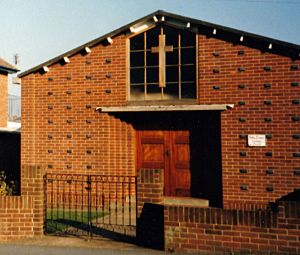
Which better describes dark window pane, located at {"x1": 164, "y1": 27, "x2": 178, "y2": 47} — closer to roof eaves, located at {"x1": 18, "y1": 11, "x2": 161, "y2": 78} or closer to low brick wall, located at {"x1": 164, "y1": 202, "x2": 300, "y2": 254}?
roof eaves, located at {"x1": 18, "y1": 11, "x2": 161, "y2": 78}

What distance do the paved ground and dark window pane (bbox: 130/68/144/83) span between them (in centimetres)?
511

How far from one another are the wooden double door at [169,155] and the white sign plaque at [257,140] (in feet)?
6.22

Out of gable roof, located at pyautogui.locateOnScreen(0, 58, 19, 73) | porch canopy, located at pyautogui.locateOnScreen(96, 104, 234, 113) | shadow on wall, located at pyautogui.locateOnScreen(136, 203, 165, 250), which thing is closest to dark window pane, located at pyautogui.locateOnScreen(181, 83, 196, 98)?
porch canopy, located at pyautogui.locateOnScreen(96, 104, 234, 113)

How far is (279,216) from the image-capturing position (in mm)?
6074

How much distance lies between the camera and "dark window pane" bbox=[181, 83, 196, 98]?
35.2 feet

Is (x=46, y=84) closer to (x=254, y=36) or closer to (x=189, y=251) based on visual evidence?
(x=254, y=36)

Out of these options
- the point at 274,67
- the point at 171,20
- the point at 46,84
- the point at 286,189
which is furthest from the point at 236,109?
the point at 46,84

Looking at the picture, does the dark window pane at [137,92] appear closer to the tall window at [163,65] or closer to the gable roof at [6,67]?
the tall window at [163,65]

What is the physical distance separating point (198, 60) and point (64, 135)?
432 centimetres

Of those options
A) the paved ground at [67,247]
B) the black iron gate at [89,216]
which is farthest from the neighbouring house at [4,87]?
the paved ground at [67,247]

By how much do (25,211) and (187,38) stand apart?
6258 millimetres

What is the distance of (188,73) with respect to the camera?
426 inches

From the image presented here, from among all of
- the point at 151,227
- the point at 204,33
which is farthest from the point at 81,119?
the point at 151,227

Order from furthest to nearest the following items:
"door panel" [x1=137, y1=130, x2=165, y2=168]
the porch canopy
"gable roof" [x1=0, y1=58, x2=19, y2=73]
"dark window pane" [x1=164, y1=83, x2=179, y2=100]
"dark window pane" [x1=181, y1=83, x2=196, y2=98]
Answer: "gable roof" [x1=0, y1=58, x2=19, y2=73] < "door panel" [x1=137, y1=130, x2=165, y2=168] < "dark window pane" [x1=164, y1=83, x2=179, y2=100] < "dark window pane" [x1=181, y1=83, x2=196, y2=98] < the porch canopy
